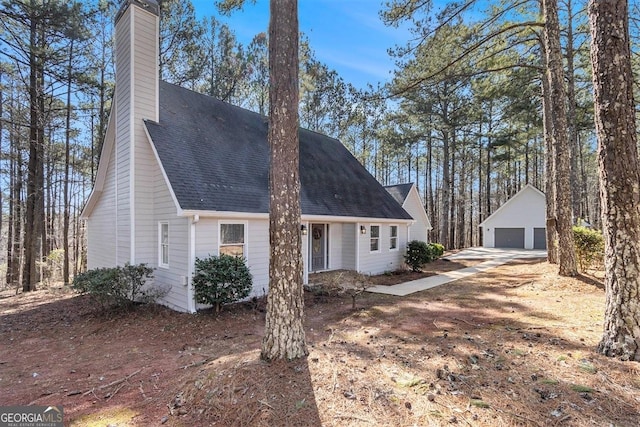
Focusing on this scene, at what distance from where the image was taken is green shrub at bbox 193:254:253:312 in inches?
282

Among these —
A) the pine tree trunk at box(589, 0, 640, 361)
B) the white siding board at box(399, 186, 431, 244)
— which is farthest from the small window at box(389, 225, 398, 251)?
the pine tree trunk at box(589, 0, 640, 361)

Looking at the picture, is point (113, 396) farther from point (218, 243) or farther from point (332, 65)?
point (332, 65)

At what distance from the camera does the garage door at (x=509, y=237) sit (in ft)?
82.0

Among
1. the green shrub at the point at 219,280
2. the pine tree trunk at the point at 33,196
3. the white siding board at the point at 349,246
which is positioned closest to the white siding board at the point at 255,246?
the green shrub at the point at 219,280

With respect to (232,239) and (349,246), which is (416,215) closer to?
(349,246)

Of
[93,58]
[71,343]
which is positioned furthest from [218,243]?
[93,58]

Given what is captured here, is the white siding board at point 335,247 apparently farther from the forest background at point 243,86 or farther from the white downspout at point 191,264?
the white downspout at point 191,264

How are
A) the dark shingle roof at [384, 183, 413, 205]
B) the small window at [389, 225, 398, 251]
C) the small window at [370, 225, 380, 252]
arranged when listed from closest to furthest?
the small window at [370, 225, 380, 252] → the small window at [389, 225, 398, 251] → the dark shingle roof at [384, 183, 413, 205]

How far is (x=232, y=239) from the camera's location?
8297mm

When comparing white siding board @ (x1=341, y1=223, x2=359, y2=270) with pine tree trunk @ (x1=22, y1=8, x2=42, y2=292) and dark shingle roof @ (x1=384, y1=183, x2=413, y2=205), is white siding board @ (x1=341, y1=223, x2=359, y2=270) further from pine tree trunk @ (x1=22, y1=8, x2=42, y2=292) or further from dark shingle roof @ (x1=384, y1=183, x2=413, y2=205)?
pine tree trunk @ (x1=22, y1=8, x2=42, y2=292)

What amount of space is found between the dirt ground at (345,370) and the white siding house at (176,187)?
1.74m

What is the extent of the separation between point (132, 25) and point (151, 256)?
242 inches

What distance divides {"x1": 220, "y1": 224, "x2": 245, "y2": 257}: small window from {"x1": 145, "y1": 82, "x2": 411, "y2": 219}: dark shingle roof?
20.7 inches

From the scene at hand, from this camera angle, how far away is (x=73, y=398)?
3691 millimetres
